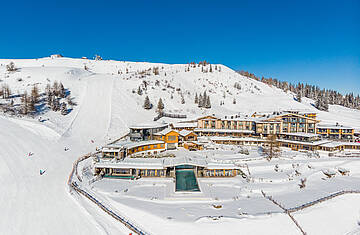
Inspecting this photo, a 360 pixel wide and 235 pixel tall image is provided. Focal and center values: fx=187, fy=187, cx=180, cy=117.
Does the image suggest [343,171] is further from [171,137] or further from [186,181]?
[171,137]

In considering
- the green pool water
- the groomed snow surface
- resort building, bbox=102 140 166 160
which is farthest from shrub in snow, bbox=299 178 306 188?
resort building, bbox=102 140 166 160

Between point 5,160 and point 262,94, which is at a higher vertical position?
point 262,94

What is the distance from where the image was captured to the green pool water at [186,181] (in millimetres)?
25056

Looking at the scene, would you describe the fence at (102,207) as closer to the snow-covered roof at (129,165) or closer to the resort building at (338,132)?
the snow-covered roof at (129,165)

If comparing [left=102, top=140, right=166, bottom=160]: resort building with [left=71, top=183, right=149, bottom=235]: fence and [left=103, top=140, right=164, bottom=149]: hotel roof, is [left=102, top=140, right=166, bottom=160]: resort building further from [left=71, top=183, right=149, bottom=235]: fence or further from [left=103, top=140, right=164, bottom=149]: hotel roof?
[left=71, top=183, right=149, bottom=235]: fence

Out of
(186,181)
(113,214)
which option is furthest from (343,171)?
(113,214)

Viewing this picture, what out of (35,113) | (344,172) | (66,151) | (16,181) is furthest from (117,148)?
(344,172)

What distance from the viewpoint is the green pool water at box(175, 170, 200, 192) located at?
2506cm

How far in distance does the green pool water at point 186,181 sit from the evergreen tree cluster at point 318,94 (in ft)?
266

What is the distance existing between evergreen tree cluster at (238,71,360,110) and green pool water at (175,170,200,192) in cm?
8096

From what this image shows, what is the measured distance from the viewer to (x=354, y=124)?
62.9 metres

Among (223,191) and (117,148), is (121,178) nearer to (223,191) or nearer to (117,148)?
(117,148)

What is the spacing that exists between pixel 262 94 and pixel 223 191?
97303 millimetres

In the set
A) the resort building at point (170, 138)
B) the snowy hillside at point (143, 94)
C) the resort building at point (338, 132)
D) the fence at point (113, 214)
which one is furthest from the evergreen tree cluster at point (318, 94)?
the fence at point (113, 214)
